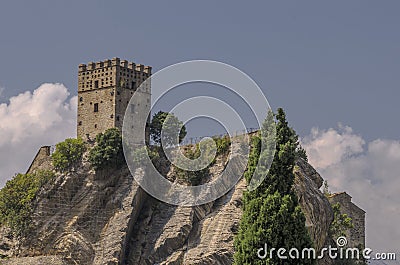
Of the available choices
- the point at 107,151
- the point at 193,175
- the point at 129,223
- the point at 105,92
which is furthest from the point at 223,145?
the point at 105,92

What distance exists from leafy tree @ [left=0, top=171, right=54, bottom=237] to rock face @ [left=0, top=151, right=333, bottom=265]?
2.58 feet

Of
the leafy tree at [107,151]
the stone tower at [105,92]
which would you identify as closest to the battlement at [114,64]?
the stone tower at [105,92]

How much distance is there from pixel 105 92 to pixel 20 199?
45.7 feet

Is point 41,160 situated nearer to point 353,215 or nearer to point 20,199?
point 20,199

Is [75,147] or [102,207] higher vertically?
[75,147]

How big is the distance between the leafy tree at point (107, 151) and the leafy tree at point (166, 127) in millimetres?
4883

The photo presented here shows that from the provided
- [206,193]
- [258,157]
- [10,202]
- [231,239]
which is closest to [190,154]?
[206,193]

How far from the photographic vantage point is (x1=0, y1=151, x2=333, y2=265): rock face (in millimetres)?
79375

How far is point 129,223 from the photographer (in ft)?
272

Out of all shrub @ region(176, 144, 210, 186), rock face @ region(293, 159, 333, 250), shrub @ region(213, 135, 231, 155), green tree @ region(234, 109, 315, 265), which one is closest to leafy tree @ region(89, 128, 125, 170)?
shrub @ region(176, 144, 210, 186)

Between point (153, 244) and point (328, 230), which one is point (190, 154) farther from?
point (328, 230)

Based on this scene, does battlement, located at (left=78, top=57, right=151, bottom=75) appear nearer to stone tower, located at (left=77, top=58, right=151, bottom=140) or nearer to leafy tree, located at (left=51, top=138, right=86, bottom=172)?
stone tower, located at (left=77, top=58, right=151, bottom=140)

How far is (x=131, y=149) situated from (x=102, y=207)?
628 cm

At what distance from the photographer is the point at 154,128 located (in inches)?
3548
